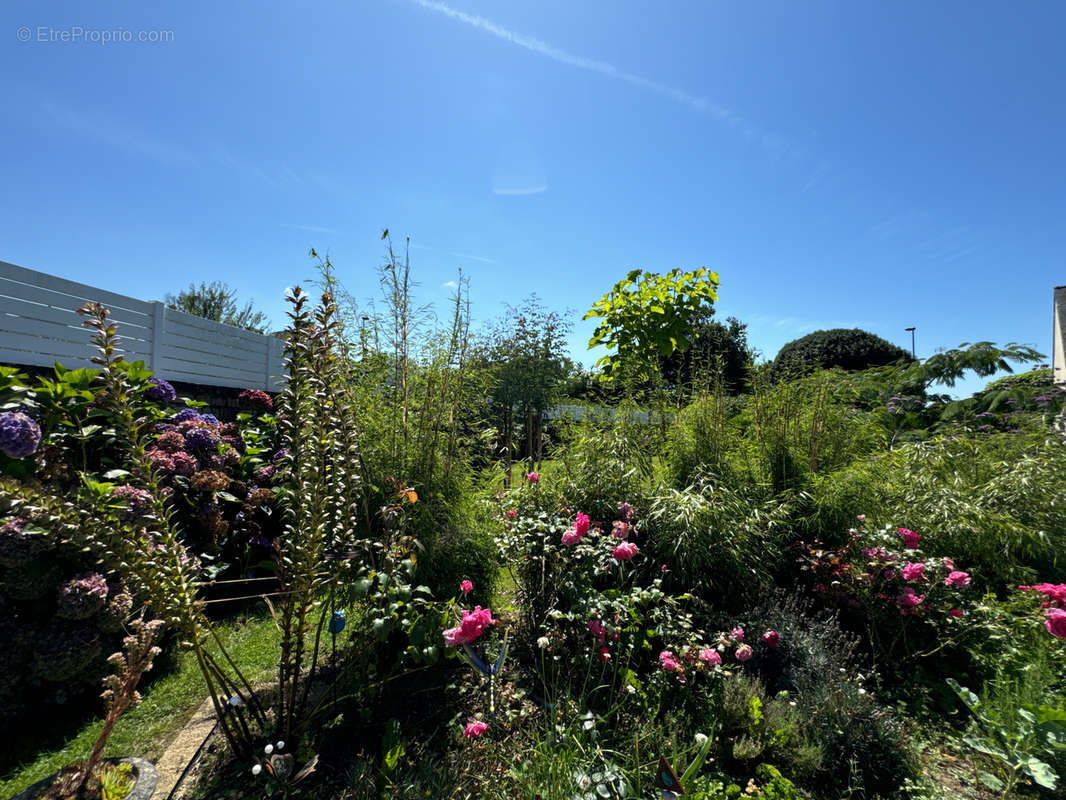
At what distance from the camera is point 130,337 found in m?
4.69

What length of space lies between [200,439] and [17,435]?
53.9 inches

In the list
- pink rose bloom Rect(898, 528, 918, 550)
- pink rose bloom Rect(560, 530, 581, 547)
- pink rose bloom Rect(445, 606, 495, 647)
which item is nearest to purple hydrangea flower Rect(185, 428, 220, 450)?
pink rose bloom Rect(445, 606, 495, 647)

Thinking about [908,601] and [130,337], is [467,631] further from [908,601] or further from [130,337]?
[130,337]

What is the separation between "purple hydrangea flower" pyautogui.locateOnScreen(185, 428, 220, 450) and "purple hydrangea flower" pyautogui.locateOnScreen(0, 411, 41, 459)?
1.28 m

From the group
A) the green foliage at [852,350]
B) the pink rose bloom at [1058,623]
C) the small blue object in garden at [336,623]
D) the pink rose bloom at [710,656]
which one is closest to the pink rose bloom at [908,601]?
the pink rose bloom at [1058,623]

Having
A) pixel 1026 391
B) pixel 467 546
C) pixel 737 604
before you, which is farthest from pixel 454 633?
pixel 1026 391

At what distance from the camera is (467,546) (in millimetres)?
2623

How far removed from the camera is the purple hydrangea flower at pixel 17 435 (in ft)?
6.46

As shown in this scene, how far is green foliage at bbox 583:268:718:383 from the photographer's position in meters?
3.49

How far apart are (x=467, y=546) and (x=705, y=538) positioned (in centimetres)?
136

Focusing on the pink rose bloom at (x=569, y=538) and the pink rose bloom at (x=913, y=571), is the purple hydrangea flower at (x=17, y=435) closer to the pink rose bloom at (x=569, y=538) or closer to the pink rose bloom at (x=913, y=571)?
the pink rose bloom at (x=569, y=538)

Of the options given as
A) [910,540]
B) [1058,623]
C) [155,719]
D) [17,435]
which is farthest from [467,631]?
[910,540]

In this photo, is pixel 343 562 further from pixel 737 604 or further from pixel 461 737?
pixel 737 604

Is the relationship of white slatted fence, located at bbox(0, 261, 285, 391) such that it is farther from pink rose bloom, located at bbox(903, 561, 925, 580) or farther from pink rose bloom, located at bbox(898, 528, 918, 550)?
pink rose bloom, located at bbox(898, 528, 918, 550)
